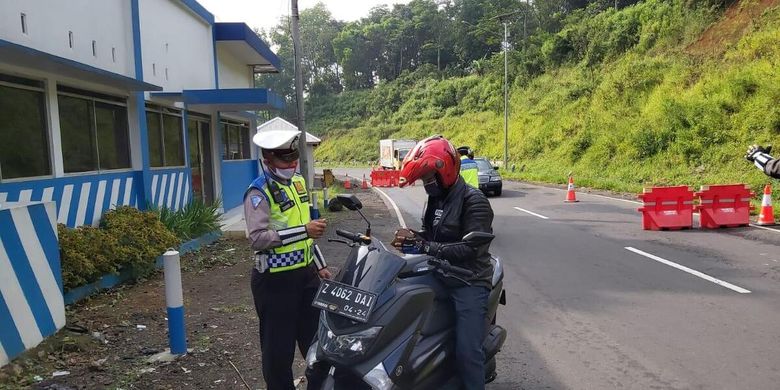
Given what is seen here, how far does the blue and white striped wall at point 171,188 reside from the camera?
35.2 feet

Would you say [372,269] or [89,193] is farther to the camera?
[89,193]

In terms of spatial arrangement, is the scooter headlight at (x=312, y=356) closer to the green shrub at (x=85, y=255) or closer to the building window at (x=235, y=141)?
the green shrub at (x=85, y=255)

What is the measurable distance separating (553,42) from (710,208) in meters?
37.2

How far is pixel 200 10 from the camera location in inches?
532

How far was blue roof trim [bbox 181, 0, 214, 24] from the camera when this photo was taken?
41.9 ft

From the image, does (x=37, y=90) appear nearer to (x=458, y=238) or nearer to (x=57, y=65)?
(x=57, y=65)

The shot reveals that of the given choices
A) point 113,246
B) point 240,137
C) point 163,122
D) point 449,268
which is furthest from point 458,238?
point 240,137

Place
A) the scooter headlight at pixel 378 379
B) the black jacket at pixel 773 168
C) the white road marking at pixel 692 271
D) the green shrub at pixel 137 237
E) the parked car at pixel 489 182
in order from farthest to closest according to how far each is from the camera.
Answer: the parked car at pixel 489 182 → the green shrub at pixel 137 237 → the white road marking at pixel 692 271 → the black jacket at pixel 773 168 → the scooter headlight at pixel 378 379

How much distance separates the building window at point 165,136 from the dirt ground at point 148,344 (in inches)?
162

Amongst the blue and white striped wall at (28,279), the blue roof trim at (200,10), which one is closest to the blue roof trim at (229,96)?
the blue roof trim at (200,10)

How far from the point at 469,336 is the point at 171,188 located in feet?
32.1

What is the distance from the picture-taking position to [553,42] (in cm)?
4494

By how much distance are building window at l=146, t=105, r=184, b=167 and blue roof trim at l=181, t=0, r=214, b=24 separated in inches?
106

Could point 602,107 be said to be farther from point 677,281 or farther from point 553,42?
point 677,281
